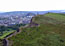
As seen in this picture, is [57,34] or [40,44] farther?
[57,34]

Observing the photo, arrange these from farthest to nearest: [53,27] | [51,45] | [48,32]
→ 1. [53,27]
2. [48,32]
3. [51,45]

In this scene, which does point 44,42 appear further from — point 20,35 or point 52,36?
point 20,35

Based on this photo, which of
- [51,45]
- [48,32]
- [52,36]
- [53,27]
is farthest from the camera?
[53,27]

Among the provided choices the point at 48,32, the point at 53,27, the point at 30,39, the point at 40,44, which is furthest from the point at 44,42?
the point at 53,27

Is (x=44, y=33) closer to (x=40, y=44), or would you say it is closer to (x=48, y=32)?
(x=48, y=32)

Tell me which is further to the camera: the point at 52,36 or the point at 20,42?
the point at 52,36

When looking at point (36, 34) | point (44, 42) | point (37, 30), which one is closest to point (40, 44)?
point (44, 42)

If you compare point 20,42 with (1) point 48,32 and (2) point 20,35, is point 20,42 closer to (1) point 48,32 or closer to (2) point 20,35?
(2) point 20,35

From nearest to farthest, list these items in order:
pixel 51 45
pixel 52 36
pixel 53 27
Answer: pixel 51 45 < pixel 52 36 < pixel 53 27

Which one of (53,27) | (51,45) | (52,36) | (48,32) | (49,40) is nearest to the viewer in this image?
(51,45)
